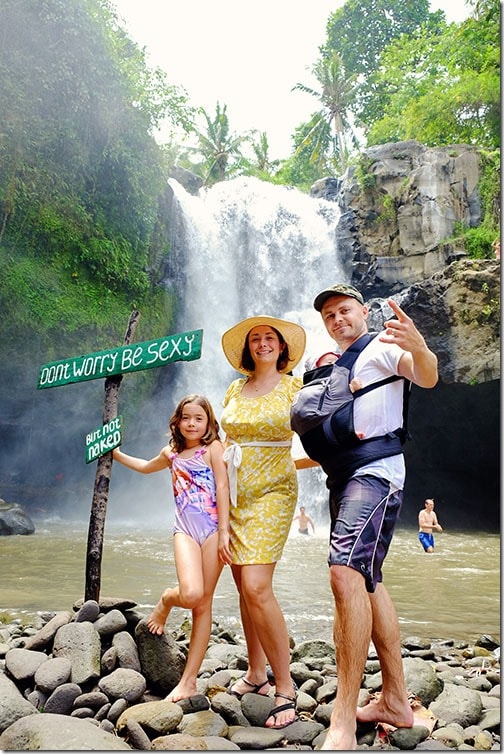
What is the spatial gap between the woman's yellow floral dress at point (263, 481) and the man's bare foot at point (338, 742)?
0.71 meters

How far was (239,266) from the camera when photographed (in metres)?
18.1

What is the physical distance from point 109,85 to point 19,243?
172 inches

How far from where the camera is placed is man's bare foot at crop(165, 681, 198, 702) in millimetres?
2658

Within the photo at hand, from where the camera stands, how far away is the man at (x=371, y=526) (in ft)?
7.29

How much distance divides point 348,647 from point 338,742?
0.31m

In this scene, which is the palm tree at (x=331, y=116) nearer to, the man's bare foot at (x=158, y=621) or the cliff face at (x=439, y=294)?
the cliff face at (x=439, y=294)

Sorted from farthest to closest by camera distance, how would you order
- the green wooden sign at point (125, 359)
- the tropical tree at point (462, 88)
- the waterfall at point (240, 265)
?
the waterfall at point (240, 265) → the tropical tree at point (462, 88) → the green wooden sign at point (125, 359)

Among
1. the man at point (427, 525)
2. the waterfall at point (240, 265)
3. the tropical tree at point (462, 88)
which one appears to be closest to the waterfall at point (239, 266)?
the waterfall at point (240, 265)

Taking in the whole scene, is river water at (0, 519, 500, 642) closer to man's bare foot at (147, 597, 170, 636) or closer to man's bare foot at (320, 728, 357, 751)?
man's bare foot at (147, 597, 170, 636)

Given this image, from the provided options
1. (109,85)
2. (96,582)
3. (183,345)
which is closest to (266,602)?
(96,582)

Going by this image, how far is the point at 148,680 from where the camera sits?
2.93 metres

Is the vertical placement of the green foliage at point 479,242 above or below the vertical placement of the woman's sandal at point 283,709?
above

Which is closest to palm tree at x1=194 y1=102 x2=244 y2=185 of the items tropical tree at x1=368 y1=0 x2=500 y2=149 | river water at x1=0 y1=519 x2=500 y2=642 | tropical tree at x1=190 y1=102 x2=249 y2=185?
tropical tree at x1=190 y1=102 x2=249 y2=185

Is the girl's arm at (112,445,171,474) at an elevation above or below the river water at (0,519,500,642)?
above
